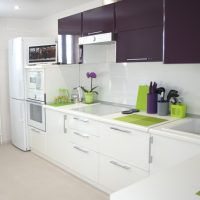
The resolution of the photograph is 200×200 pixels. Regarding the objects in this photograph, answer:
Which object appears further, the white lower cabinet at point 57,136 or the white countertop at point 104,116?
the white lower cabinet at point 57,136

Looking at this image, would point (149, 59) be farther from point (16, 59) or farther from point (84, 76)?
point (16, 59)

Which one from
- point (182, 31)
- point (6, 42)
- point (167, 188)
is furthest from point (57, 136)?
point (167, 188)

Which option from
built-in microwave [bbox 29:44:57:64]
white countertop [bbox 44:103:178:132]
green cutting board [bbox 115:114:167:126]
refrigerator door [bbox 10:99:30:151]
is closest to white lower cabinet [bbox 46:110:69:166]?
white countertop [bbox 44:103:178:132]

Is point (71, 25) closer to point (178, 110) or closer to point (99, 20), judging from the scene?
point (99, 20)

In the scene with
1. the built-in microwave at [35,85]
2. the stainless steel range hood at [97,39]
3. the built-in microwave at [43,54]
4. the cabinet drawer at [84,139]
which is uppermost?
the stainless steel range hood at [97,39]

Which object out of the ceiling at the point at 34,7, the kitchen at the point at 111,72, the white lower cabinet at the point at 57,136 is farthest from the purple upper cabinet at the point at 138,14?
the white lower cabinet at the point at 57,136

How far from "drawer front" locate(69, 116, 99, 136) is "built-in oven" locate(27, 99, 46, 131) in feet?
2.33

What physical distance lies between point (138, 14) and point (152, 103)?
3.15 ft

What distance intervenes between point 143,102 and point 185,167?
165cm

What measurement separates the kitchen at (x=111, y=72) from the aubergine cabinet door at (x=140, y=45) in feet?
1.09

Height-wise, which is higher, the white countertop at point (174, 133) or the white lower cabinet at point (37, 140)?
the white countertop at point (174, 133)

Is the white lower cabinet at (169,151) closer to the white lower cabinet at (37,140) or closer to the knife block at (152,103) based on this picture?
the knife block at (152,103)

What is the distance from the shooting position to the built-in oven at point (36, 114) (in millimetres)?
3609

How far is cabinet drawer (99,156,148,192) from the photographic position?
2.33 m
